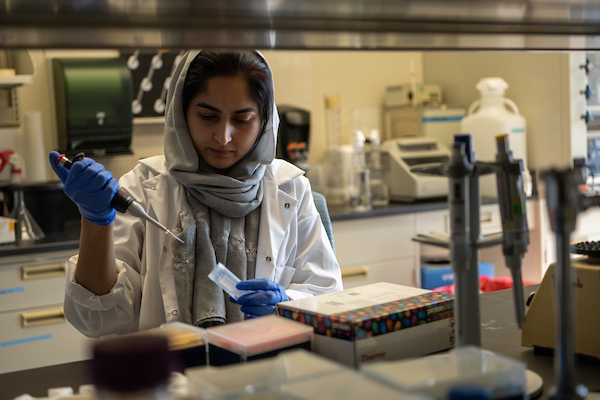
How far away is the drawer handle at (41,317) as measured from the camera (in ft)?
7.95

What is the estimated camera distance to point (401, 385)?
0.64 metres

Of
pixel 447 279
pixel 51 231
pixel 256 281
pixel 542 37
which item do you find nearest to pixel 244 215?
pixel 256 281

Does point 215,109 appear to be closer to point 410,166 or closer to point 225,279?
point 225,279

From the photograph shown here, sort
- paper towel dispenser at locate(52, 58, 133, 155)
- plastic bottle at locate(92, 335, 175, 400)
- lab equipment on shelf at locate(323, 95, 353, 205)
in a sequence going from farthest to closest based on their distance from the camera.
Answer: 1. lab equipment on shelf at locate(323, 95, 353, 205)
2. paper towel dispenser at locate(52, 58, 133, 155)
3. plastic bottle at locate(92, 335, 175, 400)

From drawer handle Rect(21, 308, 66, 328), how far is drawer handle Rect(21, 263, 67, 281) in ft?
0.45

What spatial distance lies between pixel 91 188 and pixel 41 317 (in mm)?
1403

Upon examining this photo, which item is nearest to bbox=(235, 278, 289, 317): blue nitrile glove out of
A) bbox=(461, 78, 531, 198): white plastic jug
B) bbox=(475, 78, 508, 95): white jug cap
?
bbox=(461, 78, 531, 198): white plastic jug

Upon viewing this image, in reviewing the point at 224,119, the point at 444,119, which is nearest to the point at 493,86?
the point at 444,119

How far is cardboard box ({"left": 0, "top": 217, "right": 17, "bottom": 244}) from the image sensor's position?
2.49m

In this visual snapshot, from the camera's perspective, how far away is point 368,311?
0.96 metres

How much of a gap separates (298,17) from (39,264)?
6.58ft

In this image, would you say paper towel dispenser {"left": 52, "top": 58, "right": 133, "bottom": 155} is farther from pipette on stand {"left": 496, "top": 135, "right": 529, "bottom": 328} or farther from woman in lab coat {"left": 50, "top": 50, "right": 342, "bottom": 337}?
pipette on stand {"left": 496, "top": 135, "right": 529, "bottom": 328}

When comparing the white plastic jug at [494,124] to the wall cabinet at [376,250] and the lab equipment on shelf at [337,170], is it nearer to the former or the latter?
the wall cabinet at [376,250]

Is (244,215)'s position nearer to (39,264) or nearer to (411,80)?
(39,264)
